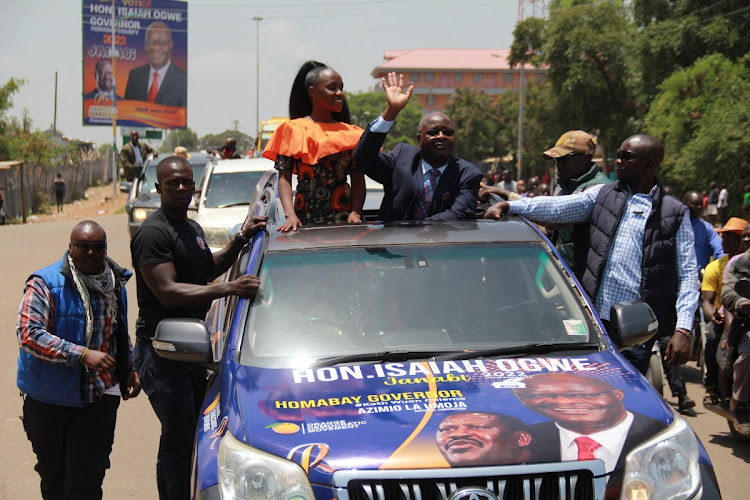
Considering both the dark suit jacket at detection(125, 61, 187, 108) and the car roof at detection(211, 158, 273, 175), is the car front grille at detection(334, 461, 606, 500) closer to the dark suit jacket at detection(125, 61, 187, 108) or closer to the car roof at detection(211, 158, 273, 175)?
the car roof at detection(211, 158, 273, 175)

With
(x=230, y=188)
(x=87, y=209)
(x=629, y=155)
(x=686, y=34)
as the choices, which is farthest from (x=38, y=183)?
(x=629, y=155)

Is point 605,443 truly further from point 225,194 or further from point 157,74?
point 157,74

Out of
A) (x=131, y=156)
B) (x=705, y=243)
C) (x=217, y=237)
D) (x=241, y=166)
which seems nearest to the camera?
(x=705, y=243)

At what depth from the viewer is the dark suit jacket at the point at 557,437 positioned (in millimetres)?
3189

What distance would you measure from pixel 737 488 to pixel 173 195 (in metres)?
3.90

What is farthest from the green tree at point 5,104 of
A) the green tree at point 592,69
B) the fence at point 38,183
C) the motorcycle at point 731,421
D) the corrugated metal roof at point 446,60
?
the corrugated metal roof at point 446,60

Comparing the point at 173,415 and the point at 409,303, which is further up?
the point at 409,303

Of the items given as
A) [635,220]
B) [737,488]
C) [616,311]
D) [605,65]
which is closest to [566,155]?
[635,220]

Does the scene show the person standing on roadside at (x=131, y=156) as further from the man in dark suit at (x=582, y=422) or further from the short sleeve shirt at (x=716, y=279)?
the man in dark suit at (x=582, y=422)

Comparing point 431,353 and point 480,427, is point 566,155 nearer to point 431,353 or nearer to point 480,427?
point 431,353

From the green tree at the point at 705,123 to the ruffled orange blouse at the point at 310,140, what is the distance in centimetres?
1912

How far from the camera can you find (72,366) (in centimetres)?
462

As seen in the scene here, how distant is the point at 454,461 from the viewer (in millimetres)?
3141

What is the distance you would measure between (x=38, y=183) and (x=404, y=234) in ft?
125
